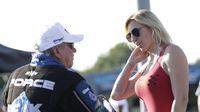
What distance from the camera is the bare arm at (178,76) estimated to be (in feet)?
16.9

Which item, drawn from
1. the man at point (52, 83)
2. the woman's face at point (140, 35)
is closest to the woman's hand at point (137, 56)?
the woman's face at point (140, 35)

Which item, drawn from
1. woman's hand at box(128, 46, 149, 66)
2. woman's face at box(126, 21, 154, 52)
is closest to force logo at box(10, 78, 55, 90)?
woman's face at box(126, 21, 154, 52)

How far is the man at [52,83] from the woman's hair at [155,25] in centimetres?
89

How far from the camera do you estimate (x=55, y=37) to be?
4.54 metres

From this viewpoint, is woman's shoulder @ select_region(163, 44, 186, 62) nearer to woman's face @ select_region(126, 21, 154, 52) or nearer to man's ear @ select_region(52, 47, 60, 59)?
woman's face @ select_region(126, 21, 154, 52)

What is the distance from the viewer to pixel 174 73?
515 centimetres

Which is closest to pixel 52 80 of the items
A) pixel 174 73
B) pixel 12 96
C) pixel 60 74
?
pixel 60 74

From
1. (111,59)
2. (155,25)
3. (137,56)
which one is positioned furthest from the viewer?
(111,59)

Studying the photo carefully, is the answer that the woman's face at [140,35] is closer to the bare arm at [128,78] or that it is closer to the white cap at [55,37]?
the bare arm at [128,78]

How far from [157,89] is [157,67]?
176mm

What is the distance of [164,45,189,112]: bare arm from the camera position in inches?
203

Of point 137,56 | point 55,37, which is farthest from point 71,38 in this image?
point 137,56

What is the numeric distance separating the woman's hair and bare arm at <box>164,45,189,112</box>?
0.19 metres

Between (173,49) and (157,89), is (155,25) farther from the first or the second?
(157,89)
